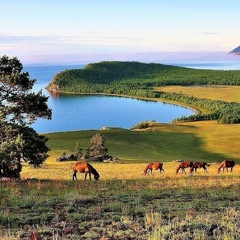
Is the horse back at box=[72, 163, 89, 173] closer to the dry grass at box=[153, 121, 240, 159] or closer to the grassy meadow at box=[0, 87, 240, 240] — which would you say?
the grassy meadow at box=[0, 87, 240, 240]

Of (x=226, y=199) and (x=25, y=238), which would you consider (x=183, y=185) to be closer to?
(x=226, y=199)

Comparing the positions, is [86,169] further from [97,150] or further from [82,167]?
[97,150]

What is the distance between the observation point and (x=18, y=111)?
26.2 metres

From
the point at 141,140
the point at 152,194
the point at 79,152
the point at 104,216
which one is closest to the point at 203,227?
the point at 104,216

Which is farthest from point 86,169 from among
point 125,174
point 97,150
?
point 97,150

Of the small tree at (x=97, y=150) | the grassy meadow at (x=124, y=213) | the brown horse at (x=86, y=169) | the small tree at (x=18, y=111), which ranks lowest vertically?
the small tree at (x=97, y=150)

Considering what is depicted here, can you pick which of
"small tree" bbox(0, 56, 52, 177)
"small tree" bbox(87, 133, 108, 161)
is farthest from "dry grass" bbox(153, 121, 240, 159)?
"small tree" bbox(0, 56, 52, 177)

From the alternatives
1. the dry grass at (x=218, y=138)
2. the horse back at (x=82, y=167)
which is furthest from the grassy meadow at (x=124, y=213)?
the dry grass at (x=218, y=138)

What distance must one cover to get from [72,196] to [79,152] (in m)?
43.6

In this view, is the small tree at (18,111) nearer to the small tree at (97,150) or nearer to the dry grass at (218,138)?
the small tree at (97,150)

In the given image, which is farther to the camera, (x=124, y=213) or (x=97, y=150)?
(x=97, y=150)

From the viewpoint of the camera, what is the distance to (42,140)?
26875 mm

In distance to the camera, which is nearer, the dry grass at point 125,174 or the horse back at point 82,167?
the horse back at point 82,167

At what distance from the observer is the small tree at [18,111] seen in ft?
83.1
